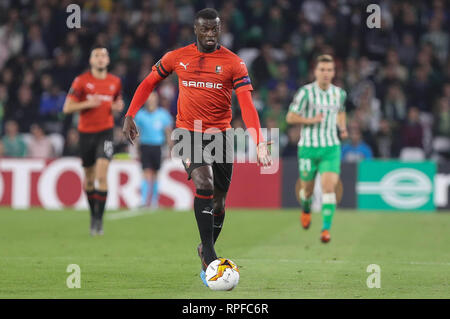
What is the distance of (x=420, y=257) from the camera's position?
9.68 metres

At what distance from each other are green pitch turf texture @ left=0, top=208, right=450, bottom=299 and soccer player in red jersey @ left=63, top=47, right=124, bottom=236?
63 centimetres

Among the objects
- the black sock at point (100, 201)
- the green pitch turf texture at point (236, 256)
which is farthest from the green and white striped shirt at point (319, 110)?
the black sock at point (100, 201)

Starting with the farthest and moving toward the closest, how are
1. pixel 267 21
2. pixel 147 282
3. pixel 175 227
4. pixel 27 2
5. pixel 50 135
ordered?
pixel 27 2
pixel 267 21
pixel 50 135
pixel 175 227
pixel 147 282

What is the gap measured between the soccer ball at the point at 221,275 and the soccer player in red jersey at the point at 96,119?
16.5ft

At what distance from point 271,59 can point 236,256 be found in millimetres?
10634

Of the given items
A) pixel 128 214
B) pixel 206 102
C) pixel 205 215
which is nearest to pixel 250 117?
pixel 206 102

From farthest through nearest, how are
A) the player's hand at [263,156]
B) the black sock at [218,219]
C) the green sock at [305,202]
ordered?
the green sock at [305,202], the black sock at [218,219], the player's hand at [263,156]

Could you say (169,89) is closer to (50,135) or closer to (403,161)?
(50,135)

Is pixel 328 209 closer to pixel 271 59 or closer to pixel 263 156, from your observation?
pixel 263 156

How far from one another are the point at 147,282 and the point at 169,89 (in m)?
12.2

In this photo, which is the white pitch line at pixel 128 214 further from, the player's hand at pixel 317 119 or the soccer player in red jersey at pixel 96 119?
the player's hand at pixel 317 119

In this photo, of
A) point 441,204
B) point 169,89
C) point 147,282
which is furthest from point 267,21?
point 147,282

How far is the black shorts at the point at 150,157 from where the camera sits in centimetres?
1667

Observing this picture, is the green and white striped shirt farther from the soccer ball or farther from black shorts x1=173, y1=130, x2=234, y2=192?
the soccer ball
